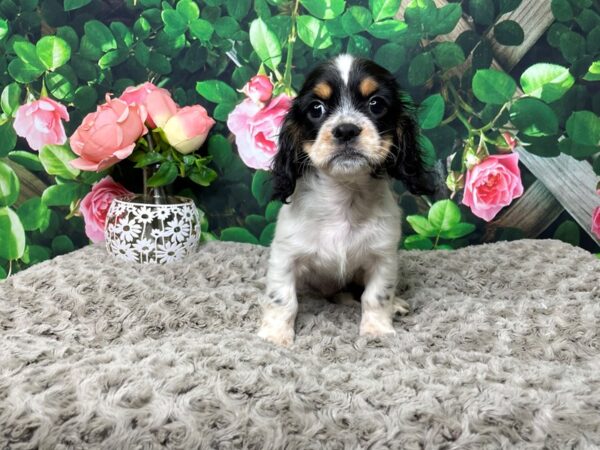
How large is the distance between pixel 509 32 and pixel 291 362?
5.65 feet

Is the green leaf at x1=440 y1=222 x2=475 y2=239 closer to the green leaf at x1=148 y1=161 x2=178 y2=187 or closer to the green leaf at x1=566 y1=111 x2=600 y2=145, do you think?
the green leaf at x1=566 y1=111 x2=600 y2=145

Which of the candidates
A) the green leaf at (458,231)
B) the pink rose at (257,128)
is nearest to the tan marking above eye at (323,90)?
the pink rose at (257,128)

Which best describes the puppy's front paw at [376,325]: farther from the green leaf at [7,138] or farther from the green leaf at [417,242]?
the green leaf at [7,138]

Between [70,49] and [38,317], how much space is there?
124 cm

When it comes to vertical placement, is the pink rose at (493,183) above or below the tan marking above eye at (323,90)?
below

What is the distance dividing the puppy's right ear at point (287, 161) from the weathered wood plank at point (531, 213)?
1.18 meters

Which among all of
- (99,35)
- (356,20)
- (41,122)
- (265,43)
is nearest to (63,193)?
(41,122)

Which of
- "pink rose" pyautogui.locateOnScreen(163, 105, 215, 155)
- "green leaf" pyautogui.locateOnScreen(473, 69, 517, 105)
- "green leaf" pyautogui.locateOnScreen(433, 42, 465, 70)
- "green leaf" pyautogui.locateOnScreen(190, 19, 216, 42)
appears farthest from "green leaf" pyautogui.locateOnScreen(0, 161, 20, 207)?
"green leaf" pyautogui.locateOnScreen(473, 69, 517, 105)

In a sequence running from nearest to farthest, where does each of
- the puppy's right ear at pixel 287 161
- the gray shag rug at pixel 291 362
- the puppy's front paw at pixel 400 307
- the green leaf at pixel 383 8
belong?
1. the gray shag rug at pixel 291 362
2. the puppy's right ear at pixel 287 161
3. the puppy's front paw at pixel 400 307
4. the green leaf at pixel 383 8

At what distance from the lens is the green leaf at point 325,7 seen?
7.32 feet

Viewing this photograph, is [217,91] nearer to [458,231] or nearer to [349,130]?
[349,130]

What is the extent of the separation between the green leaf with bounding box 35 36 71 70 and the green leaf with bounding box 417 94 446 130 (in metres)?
1.51

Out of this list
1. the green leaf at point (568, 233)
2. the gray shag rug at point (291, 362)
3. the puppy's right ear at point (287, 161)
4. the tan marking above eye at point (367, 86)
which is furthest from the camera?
the green leaf at point (568, 233)

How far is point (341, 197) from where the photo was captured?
169cm
